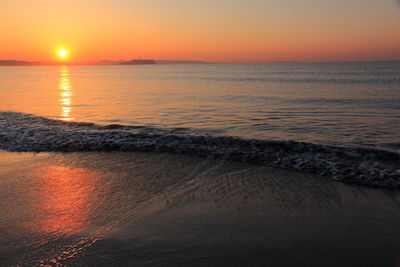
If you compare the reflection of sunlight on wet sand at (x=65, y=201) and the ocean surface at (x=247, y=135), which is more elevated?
the ocean surface at (x=247, y=135)

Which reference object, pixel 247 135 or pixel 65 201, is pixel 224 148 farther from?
pixel 65 201

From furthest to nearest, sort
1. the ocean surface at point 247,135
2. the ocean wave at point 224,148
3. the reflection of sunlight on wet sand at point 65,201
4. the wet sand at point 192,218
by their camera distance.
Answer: the ocean surface at point 247,135 < the ocean wave at point 224,148 < the reflection of sunlight on wet sand at point 65,201 < the wet sand at point 192,218

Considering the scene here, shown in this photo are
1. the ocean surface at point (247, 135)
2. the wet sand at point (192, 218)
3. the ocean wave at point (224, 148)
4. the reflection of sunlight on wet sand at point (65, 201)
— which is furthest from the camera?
the ocean surface at point (247, 135)

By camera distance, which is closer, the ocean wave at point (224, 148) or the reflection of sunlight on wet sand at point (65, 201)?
the reflection of sunlight on wet sand at point (65, 201)

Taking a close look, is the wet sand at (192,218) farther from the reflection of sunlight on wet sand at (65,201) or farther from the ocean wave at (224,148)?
the ocean wave at (224,148)

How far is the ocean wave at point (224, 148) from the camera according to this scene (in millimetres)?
7449

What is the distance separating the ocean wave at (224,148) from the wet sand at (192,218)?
774 mm

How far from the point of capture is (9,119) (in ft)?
53.0

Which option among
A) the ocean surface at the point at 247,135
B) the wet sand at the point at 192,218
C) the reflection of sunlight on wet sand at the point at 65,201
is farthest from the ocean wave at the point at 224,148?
the reflection of sunlight on wet sand at the point at 65,201

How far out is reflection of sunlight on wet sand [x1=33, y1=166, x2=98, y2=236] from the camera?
15.4ft

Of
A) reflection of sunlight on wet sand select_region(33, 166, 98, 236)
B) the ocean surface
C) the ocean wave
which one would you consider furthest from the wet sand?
the ocean surface

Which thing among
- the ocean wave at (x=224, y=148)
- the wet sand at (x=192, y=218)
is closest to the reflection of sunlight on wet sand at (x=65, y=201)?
the wet sand at (x=192, y=218)

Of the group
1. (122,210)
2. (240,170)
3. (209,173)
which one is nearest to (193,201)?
(122,210)

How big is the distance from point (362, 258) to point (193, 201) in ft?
9.34
